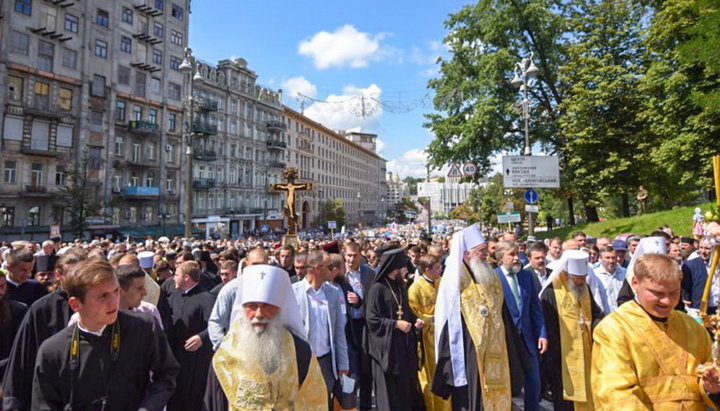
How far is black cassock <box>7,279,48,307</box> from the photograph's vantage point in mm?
5102

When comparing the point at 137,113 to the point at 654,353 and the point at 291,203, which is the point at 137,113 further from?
the point at 654,353

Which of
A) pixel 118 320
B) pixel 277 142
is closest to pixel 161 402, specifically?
pixel 118 320

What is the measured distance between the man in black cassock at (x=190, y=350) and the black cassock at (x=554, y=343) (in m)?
4.02

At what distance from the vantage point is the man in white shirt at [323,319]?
15.5 ft

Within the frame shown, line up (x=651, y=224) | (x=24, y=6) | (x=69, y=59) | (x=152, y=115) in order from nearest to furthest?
(x=651, y=224)
(x=24, y=6)
(x=69, y=59)
(x=152, y=115)

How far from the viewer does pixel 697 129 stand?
19047mm

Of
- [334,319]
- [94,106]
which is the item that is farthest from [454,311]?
[94,106]

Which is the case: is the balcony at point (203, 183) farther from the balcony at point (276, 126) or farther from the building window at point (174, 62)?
the balcony at point (276, 126)

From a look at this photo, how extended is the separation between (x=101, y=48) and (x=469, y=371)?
137 ft

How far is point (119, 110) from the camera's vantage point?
38.0 metres

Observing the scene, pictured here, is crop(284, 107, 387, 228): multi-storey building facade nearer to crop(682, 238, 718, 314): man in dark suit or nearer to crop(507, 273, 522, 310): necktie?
crop(682, 238, 718, 314): man in dark suit

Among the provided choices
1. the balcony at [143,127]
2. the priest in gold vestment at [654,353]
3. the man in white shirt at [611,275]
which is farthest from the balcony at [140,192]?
the priest in gold vestment at [654,353]

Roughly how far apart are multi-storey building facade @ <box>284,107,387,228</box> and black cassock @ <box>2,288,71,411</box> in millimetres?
67288

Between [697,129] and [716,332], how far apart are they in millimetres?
21123
